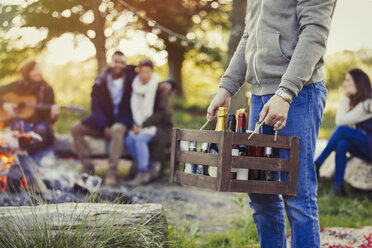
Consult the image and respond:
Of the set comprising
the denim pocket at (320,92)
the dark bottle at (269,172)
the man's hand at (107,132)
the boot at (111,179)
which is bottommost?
the boot at (111,179)

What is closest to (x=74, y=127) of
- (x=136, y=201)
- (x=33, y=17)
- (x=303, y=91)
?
(x=33, y=17)

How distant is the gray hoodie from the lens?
182 centimetres

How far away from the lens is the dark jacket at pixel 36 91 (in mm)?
5656

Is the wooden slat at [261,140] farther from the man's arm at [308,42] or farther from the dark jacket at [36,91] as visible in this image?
the dark jacket at [36,91]

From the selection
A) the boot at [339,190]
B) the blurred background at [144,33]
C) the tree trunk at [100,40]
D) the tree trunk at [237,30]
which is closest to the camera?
the tree trunk at [237,30]

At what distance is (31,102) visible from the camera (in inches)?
223

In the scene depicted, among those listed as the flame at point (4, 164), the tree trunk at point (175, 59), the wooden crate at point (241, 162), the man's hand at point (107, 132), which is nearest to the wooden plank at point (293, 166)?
the wooden crate at point (241, 162)

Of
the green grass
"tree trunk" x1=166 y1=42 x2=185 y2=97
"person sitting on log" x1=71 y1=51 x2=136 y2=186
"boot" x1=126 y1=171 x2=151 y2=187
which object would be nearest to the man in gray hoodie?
the green grass

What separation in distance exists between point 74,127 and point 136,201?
206 cm

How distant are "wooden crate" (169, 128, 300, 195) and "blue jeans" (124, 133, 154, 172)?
13.0 ft

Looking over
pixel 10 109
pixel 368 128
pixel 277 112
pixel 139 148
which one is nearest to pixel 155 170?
pixel 139 148

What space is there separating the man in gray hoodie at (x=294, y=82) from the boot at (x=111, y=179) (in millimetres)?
3804

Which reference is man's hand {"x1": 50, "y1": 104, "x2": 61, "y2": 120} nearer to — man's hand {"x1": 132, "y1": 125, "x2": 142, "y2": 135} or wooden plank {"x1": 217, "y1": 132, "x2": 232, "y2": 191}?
man's hand {"x1": 132, "y1": 125, "x2": 142, "y2": 135}

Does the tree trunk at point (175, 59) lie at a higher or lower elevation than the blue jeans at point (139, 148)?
higher
